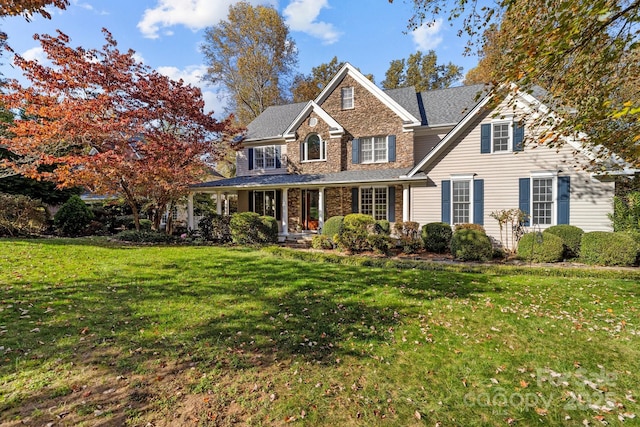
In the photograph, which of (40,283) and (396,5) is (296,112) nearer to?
(396,5)

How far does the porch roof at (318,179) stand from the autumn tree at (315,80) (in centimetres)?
1810

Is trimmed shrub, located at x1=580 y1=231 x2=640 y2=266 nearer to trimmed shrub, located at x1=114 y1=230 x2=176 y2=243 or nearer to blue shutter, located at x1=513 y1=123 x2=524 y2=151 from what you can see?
blue shutter, located at x1=513 y1=123 x2=524 y2=151

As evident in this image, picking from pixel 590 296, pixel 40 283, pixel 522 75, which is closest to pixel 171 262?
pixel 40 283

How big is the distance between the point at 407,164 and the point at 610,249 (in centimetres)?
840

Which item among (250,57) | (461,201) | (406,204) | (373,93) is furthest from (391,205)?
(250,57)

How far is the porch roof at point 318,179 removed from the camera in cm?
1380

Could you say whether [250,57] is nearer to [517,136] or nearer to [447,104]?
[447,104]

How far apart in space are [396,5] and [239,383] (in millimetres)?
8024

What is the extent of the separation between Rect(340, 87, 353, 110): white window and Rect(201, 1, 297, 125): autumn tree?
52.5 ft

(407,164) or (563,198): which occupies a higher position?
(407,164)

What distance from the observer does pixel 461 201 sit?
42.0ft

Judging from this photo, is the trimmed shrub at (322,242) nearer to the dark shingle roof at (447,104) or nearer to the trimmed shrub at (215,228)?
the trimmed shrub at (215,228)

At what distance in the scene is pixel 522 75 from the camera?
16.5ft

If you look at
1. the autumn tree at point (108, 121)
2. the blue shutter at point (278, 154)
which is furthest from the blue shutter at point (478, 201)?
the autumn tree at point (108, 121)
